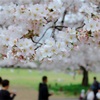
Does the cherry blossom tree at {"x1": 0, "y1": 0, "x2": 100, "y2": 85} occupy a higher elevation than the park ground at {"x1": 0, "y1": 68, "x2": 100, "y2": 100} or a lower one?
higher

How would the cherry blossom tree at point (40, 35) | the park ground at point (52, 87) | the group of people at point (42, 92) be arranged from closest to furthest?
1. the cherry blossom tree at point (40, 35)
2. the group of people at point (42, 92)
3. the park ground at point (52, 87)

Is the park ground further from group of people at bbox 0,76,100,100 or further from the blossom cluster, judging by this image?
the blossom cluster

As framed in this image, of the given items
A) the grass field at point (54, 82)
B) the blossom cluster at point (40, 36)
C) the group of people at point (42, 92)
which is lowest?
the grass field at point (54, 82)

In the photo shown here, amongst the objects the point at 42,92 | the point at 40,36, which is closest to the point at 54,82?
the point at 42,92

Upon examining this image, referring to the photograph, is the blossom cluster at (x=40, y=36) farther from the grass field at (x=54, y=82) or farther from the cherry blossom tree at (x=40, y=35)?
the grass field at (x=54, y=82)

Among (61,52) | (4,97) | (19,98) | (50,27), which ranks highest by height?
(50,27)

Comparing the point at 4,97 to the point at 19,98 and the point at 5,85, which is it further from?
the point at 19,98

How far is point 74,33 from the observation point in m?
3.97

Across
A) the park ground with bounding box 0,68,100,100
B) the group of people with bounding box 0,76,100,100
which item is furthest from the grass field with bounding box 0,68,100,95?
the group of people with bounding box 0,76,100,100

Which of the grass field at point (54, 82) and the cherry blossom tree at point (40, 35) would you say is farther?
the grass field at point (54, 82)

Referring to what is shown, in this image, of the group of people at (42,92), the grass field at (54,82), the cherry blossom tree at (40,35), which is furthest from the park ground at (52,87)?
the cherry blossom tree at (40,35)

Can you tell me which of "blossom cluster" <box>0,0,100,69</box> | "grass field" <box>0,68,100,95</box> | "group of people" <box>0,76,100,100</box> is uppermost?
"blossom cluster" <box>0,0,100,69</box>

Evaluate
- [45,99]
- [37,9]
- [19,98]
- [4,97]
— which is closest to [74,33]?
[37,9]

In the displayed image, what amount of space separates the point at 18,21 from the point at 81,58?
15.0 m
